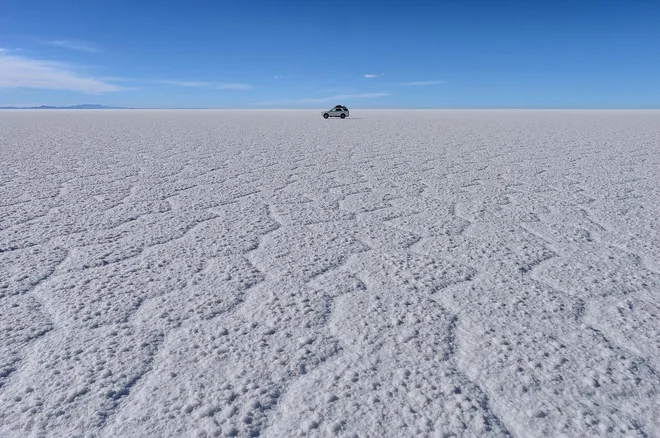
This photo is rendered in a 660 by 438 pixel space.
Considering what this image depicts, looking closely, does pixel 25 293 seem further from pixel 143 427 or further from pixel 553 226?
pixel 553 226

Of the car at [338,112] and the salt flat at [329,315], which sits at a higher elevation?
the salt flat at [329,315]

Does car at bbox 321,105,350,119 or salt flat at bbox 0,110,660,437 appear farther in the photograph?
car at bbox 321,105,350,119

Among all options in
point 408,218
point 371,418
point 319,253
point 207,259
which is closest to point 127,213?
point 207,259

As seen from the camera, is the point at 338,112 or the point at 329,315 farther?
the point at 338,112

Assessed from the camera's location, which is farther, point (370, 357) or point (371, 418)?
point (370, 357)

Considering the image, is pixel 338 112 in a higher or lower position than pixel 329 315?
lower

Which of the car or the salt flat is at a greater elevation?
the salt flat

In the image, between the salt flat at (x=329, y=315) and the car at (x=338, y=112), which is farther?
the car at (x=338, y=112)

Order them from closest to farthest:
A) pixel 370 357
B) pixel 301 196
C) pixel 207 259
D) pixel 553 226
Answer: pixel 370 357 < pixel 207 259 < pixel 553 226 < pixel 301 196
